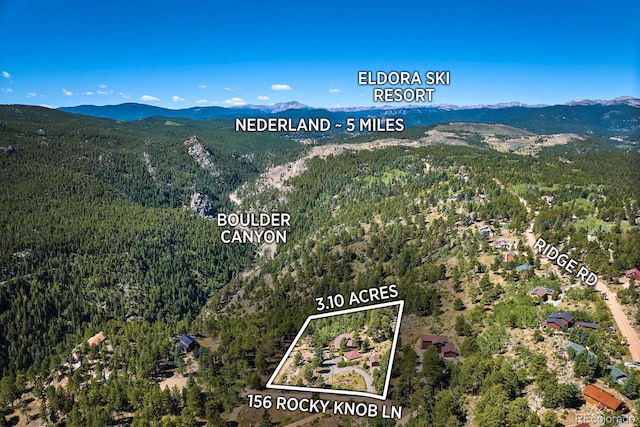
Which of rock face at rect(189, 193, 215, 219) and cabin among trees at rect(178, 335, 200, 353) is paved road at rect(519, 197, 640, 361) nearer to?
cabin among trees at rect(178, 335, 200, 353)

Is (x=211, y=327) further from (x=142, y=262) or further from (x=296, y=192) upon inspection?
(x=296, y=192)

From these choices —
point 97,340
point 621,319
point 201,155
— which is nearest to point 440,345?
point 621,319

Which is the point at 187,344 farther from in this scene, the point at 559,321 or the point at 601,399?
the point at 601,399

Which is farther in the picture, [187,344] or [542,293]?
[187,344]

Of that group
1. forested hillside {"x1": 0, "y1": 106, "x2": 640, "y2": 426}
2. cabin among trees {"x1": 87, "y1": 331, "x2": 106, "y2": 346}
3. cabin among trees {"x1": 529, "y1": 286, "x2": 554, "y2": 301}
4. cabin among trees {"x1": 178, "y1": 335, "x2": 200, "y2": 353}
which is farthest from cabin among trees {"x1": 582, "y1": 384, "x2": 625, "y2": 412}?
cabin among trees {"x1": 87, "y1": 331, "x2": 106, "y2": 346}

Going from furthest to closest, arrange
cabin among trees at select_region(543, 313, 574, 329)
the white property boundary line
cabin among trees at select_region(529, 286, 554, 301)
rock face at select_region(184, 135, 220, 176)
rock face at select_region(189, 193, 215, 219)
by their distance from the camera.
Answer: rock face at select_region(184, 135, 220, 176)
rock face at select_region(189, 193, 215, 219)
cabin among trees at select_region(529, 286, 554, 301)
cabin among trees at select_region(543, 313, 574, 329)
the white property boundary line
